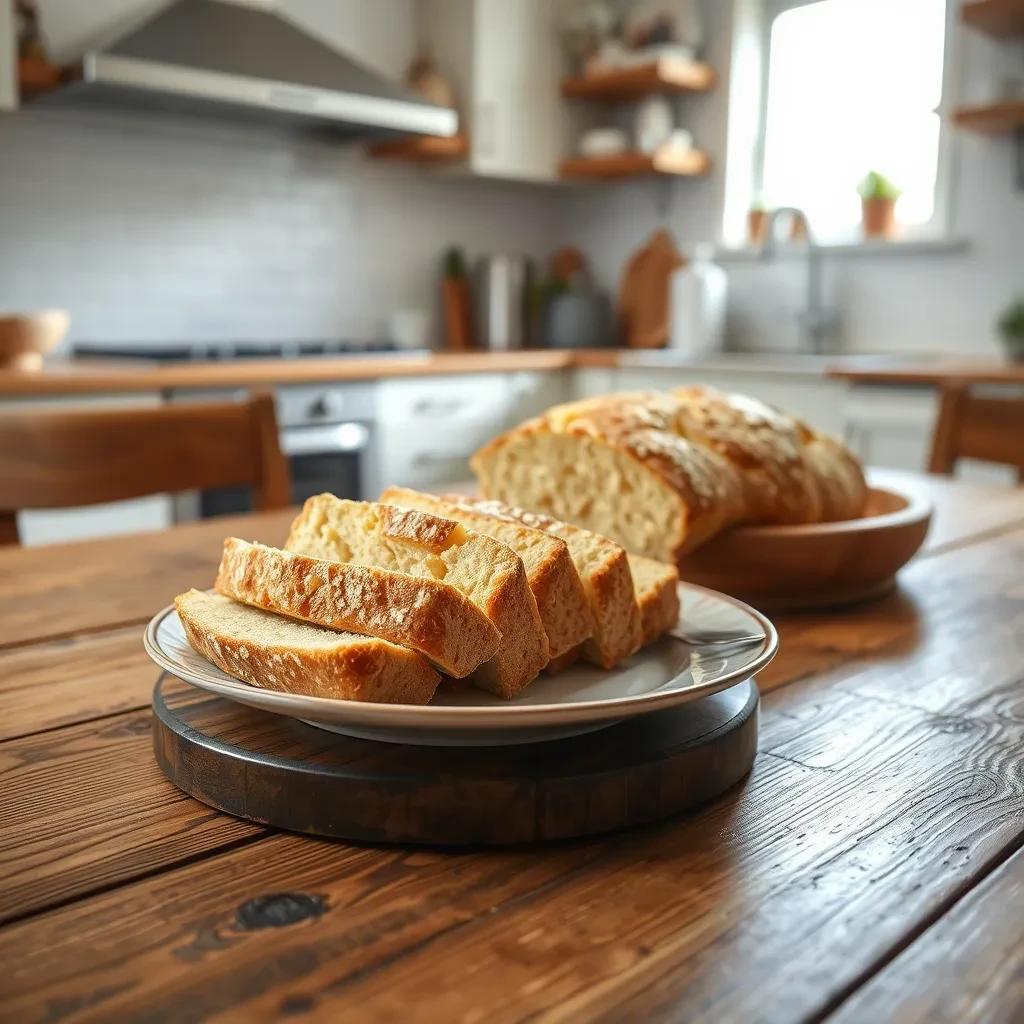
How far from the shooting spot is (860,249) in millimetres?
3902

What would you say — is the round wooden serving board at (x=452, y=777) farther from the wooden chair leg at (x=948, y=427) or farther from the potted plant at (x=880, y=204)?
the potted plant at (x=880, y=204)

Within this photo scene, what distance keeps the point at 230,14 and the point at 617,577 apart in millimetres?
3185

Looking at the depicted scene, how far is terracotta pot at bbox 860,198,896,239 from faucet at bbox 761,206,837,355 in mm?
200

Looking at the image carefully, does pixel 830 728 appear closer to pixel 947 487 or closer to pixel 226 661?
pixel 226 661

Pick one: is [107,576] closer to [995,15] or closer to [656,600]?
[656,600]

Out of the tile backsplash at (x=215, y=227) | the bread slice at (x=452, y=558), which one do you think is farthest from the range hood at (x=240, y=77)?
the bread slice at (x=452, y=558)

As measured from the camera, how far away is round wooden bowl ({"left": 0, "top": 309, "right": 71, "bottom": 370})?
267 cm

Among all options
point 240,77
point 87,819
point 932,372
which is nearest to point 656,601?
point 87,819

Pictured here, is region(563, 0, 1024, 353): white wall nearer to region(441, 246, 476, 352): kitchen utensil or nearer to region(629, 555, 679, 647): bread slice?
region(441, 246, 476, 352): kitchen utensil

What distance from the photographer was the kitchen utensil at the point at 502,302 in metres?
4.27

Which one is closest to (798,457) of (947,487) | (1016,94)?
(947,487)

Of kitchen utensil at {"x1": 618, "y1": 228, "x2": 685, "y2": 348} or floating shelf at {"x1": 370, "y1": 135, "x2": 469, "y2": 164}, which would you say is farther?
kitchen utensil at {"x1": 618, "y1": 228, "x2": 685, "y2": 348}

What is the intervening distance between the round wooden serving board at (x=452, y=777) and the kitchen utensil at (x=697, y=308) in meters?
3.55

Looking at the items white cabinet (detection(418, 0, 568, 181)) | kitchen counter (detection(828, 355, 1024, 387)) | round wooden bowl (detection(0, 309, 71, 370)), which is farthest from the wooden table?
white cabinet (detection(418, 0, 568, 181))
